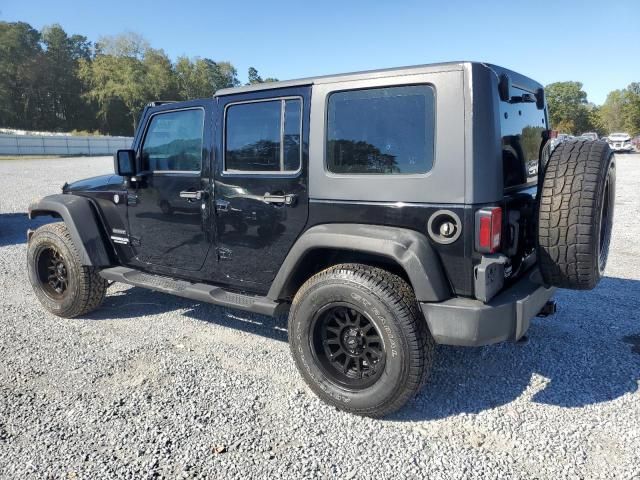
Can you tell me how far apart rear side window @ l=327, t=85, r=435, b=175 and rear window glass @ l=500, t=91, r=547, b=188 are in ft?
1.53

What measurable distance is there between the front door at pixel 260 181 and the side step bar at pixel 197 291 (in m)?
0.14

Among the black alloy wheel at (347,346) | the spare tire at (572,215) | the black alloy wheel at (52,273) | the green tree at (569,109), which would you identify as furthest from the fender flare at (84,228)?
the green tree at (569,109)

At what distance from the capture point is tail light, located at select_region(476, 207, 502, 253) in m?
2.49

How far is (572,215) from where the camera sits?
2.60m

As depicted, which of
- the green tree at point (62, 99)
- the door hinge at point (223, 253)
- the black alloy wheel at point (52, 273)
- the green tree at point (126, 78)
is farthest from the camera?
the green tree at point (62, 99)

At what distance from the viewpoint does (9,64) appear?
6425 cm

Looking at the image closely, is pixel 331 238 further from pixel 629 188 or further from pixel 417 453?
pixel 629 188

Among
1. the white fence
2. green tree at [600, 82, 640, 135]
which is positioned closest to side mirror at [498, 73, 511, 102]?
the white fence

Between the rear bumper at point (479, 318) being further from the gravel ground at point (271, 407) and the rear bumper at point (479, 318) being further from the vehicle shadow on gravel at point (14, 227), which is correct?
the vehicle shadow on gravel at point (14, 227)

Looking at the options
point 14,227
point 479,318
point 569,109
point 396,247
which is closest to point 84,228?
point 396,247

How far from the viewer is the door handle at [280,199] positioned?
3.14 m

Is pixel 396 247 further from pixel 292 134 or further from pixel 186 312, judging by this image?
pixel 186 312

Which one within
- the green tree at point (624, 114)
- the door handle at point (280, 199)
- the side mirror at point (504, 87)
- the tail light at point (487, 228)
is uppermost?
the green tree at point (624, 114)

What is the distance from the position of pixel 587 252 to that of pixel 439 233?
80cm
